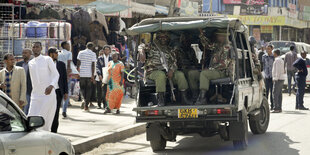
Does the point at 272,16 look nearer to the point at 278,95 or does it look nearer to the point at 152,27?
the point at 278,95

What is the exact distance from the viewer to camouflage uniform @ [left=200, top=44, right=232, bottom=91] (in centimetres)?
1034

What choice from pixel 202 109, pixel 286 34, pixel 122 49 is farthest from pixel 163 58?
pixel 286 34

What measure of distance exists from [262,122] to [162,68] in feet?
10.4

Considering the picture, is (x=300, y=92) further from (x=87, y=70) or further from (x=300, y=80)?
(x=87, y=70)

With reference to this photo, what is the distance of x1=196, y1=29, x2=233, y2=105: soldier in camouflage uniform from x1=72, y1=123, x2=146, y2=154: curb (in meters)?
2.03

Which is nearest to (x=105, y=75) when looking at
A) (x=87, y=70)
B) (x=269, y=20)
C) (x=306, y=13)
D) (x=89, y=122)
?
(x=87, y=70)

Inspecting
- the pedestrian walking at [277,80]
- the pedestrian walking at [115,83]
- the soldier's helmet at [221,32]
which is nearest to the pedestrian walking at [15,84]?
the soldier's helmet at [221,32]

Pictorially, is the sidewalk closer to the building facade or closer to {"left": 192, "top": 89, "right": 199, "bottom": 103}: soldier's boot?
{"left": 192, "top": 89, "right": 199, "bottom": 103}: soldier's boot

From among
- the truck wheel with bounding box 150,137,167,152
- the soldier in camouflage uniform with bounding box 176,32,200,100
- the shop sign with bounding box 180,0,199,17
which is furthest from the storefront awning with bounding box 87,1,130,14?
the shop sign with bounding box 180,0,199,17

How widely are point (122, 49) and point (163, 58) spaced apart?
1110 cm

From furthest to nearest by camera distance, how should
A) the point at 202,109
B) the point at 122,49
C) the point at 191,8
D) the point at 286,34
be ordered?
the point at 286,34
the point at 191,8
the point at 122,49
the point at 202,109

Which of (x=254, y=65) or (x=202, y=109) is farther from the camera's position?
(x=254, y=65)

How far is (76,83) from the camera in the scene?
1805 centimetres

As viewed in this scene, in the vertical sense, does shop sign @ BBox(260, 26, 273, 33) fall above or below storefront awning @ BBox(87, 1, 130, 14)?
below
